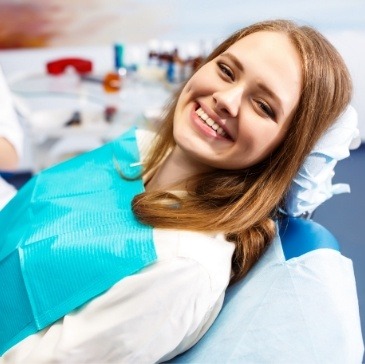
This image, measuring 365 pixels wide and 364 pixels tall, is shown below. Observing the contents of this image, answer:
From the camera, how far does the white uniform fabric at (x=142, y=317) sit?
2.56 feet

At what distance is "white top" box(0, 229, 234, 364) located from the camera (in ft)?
2.56

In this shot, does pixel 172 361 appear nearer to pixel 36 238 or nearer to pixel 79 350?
pixel 79 350

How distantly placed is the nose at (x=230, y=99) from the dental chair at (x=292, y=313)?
30cm

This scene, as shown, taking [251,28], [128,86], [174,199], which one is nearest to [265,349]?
[174,199]

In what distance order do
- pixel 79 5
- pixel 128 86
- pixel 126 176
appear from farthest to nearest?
pixel 79 5, pixel 128 86, pixel 126 176

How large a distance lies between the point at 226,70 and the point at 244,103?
4.2 inches

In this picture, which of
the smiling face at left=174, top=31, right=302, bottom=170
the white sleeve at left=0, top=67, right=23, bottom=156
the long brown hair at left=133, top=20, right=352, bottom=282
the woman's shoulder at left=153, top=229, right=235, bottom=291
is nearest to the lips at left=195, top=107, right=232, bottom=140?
the smiling face at left=174, top=31, right=302, bottom=170

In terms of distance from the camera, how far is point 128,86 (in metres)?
2.14

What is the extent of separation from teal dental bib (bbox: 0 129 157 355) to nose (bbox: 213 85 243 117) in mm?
292

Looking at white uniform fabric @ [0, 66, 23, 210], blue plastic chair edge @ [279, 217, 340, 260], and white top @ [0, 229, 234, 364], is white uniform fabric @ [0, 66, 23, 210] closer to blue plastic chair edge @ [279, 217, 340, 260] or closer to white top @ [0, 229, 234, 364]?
white top @ [0, 229, 234, 364]

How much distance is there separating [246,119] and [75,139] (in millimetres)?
1746

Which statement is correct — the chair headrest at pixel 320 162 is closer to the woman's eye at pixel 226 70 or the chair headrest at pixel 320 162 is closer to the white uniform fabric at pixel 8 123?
the woman's eye at pixel 226 70

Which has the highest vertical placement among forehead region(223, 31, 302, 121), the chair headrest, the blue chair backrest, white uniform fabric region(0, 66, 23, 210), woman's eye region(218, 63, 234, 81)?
forehead region(223, 31, 302, 121)

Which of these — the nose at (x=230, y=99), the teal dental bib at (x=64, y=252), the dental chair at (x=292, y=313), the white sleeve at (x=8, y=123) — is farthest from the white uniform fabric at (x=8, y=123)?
the dental chair at (x=292, y=313)
